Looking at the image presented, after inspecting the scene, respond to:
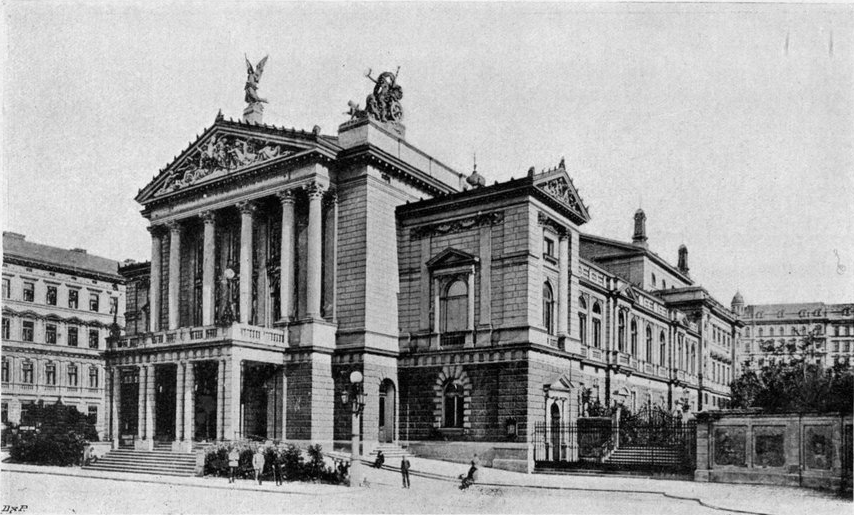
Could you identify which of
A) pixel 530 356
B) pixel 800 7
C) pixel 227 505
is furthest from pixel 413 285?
pixel 800 7

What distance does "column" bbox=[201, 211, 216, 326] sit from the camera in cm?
4334

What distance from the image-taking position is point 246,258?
138 ft

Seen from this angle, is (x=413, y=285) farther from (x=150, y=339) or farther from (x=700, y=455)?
(x=700, y=455)

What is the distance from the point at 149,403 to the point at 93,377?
33.3m

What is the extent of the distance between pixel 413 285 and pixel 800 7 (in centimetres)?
2376

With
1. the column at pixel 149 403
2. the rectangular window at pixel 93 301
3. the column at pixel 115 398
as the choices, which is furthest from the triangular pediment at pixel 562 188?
the rectangular window at pixel 93 301

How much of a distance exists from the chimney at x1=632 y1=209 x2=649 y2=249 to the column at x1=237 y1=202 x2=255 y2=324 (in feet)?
128

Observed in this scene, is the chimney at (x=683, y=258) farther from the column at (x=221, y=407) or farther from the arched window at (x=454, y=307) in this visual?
the column at (x=221, y=407)

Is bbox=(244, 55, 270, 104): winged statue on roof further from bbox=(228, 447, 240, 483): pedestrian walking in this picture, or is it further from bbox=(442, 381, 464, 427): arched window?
bbox=(228, 447, 240, 483): pedestrian walking

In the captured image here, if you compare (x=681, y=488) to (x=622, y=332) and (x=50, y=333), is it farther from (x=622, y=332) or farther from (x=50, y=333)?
(x=50, y=333)

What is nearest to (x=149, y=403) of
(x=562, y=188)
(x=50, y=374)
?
A: (x=562, y=188)

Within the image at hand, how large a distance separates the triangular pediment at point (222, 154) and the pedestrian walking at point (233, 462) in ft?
50.7

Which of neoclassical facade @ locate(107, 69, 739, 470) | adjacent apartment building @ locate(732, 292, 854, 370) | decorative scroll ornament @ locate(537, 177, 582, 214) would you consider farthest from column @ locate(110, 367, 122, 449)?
adjacent apartment building @ locate(732, 292, 854, 370)

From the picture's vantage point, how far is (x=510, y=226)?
3756cm
